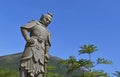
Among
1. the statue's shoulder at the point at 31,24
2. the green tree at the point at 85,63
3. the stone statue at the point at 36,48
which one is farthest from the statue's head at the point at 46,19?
the green tree at the point at 85,63

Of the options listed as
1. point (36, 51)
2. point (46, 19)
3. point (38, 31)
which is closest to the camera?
point (36, 51)

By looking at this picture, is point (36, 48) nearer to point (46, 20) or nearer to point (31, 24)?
point (31, 24)

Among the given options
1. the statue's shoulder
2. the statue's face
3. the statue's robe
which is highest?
the statue's face

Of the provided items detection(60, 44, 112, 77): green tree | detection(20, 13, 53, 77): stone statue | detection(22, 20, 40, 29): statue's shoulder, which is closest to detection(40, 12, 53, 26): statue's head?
detection(20, 13, 53, 77): stone statue

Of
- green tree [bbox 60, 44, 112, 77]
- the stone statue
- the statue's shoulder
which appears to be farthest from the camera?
green tree [bbox 60, 44, 112, 77]

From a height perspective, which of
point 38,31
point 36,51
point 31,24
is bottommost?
point 36,51

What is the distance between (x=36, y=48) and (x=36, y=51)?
0.11m

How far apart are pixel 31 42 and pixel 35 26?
0.64m

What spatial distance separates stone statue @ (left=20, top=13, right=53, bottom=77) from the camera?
12.0 meters

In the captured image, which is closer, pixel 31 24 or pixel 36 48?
pixel 36 48

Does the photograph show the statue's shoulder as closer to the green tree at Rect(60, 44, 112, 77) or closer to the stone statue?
the stone statue

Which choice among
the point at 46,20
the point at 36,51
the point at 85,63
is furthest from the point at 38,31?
the point at 85,63

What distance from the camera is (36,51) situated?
12258mm

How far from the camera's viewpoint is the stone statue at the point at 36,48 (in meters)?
12.0
